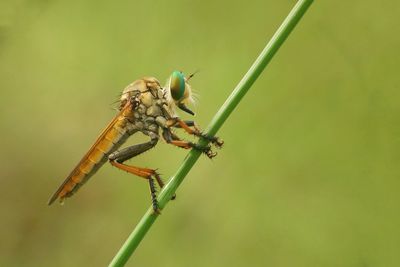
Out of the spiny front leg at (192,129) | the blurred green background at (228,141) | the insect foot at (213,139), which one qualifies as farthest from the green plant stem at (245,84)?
the blurred green background at (228,141)

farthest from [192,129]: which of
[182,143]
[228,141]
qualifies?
[228,141]

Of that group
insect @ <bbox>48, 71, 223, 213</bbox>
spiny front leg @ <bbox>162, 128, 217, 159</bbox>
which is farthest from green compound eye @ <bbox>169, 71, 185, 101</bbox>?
spiny front leg @ <bbox>162, 128, 217, 159</bbox>

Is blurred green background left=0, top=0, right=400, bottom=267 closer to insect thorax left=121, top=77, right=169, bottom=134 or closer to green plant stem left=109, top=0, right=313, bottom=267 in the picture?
insect thorax left=121, top=77, right=169, bottom=134

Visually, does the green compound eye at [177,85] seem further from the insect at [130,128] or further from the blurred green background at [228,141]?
the blurred green background at [228,141]

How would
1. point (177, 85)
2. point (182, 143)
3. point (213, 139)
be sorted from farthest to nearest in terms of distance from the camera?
point (177, 85), point (182, 143), point (213, 139)

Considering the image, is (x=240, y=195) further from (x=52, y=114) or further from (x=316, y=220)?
(x=52, y=114)

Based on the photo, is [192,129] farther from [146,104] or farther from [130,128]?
[130,128]

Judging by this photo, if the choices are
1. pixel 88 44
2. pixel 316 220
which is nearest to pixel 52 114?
pixel 88 44
